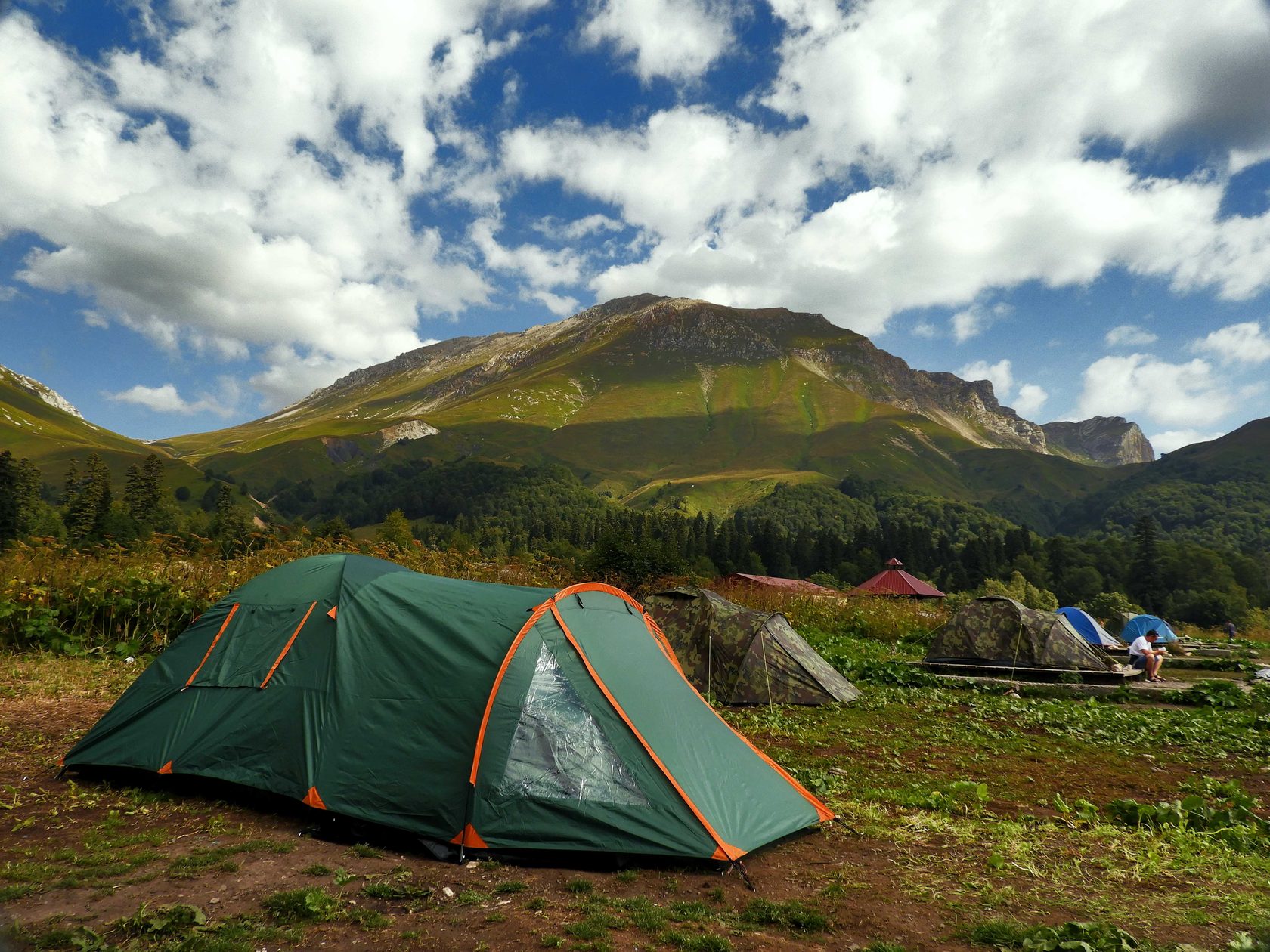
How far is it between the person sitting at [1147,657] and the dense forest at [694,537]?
16.3m

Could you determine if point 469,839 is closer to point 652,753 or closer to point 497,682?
point 497,682

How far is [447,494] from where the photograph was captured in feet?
643

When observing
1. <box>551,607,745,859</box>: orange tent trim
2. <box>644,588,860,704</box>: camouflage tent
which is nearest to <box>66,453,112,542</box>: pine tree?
<box>644,588,860,704</box>: camouflage tent

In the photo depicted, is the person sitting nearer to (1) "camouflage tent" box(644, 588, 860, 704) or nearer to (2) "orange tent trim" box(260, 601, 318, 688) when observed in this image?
(1) "camouflage tent" box(644, 588, 860, 704)

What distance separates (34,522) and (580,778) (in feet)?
226

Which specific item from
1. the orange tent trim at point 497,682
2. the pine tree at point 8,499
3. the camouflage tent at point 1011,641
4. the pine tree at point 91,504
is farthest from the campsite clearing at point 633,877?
the pine tree at point 8,499

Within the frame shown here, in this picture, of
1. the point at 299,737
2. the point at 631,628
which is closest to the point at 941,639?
the point at 631,628

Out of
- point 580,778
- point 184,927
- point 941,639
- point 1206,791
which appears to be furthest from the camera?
point 941,639

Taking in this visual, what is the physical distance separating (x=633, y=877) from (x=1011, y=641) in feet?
53.9

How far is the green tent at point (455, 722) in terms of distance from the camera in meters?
6.06

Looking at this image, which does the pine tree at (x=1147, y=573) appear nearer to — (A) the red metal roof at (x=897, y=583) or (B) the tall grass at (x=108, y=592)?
(A) the red metal roof at (x=897, y=583)

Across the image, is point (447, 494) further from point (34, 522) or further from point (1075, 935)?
point (1075, 935)

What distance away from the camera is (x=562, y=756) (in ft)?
20.7

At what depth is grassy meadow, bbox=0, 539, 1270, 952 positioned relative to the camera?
14.8 ft
